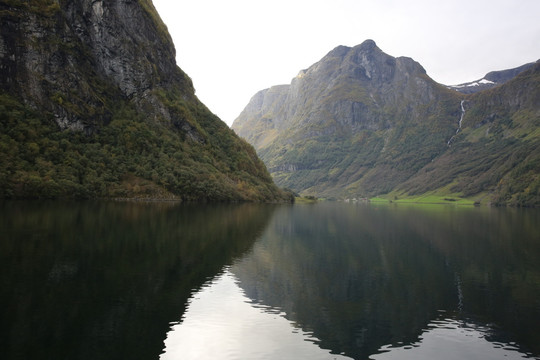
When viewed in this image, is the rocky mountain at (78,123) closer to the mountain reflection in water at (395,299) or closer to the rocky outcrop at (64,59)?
the rocky outcrop at (64,59)

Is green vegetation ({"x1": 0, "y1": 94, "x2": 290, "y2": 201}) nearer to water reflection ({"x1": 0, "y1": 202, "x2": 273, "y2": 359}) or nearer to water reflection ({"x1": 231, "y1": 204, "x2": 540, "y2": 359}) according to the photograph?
water reflection ({"x1": 0, "y1": 202, "x2": 273, "y2": 359})

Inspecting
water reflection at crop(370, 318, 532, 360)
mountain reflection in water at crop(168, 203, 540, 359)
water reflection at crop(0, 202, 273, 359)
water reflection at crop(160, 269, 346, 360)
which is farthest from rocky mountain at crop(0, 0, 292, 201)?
water reflection at crop(370, 318, 532, 360)

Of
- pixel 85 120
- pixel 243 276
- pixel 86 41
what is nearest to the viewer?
pixel 243 276

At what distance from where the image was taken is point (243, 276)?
119 ft

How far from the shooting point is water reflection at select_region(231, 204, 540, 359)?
2392 cm

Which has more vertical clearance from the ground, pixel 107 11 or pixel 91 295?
pixel 107 11

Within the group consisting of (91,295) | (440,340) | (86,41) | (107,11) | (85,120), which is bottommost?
(440,340)

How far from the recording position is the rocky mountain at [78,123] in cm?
13238

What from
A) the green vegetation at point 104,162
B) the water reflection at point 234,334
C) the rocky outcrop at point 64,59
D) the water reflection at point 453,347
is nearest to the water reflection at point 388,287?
the water reflection at point 453,347

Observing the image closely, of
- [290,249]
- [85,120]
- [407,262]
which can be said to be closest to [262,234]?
[290,249]

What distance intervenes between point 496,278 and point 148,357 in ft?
114

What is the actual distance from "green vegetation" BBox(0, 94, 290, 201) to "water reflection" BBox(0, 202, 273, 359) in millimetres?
78269

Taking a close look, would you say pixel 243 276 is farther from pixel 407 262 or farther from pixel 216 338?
pixel 407 262

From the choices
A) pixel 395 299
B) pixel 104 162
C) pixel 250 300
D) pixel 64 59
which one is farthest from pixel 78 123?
pixel 395 299
